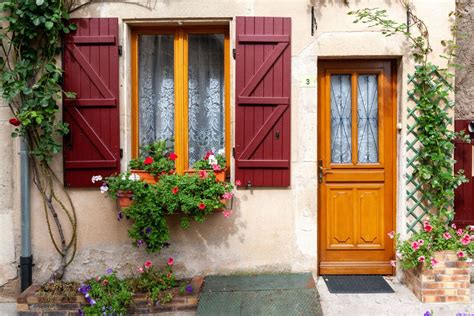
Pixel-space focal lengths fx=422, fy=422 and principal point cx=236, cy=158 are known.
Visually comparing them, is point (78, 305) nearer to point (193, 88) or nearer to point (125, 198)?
point (125, 198)

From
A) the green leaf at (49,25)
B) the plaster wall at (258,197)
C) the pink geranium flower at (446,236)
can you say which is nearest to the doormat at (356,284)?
the plaster wall at (258,197)

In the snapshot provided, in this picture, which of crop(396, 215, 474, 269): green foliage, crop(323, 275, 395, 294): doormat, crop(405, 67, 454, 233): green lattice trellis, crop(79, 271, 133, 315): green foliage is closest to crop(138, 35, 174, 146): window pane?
crop(79, 271, 133, 315): green foliage

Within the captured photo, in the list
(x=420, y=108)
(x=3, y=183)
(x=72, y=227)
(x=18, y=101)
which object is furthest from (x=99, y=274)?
(x=420, y=108)

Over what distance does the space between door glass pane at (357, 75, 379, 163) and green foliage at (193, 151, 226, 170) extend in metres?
1.42

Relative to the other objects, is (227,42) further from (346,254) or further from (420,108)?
(346,254)

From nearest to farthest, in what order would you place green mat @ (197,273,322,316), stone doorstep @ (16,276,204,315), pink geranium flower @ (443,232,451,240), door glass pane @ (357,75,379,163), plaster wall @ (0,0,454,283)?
1. green mat @ (197,273,322,316)
2. stone doorstep @ (16,276,204,315)
3. pink geranium flower @ (443,232,451,240)
4. plaster wall @ (0,0,454,283)
5. door glass pane @ (357,75,379,163)

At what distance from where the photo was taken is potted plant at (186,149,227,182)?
4.02 meters

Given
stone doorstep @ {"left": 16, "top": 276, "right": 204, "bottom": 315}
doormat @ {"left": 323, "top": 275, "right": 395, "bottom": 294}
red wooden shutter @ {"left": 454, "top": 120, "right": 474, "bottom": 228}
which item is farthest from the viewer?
red wooden shutter @ {"left": 454, "top": 120, "right": 474, "bottom": 228}

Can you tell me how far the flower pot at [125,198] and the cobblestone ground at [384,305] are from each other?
1.97 m

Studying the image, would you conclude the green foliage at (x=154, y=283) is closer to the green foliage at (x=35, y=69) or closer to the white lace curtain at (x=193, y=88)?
the white lace curtain at (x=193, y=88)

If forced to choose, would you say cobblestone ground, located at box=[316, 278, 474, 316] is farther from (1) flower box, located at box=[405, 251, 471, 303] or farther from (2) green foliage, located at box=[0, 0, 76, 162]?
(2) green foliage, located at box=[0, 0, 76, 162]

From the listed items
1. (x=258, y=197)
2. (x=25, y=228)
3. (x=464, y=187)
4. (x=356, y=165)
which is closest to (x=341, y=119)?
(x=356, y=165)

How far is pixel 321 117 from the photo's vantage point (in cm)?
433

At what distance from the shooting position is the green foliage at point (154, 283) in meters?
3.66
